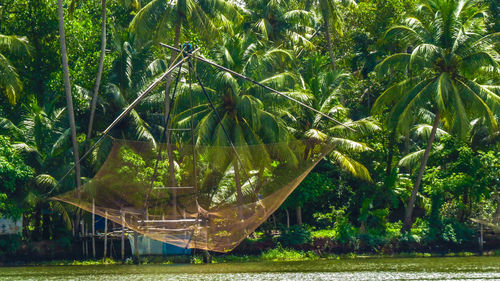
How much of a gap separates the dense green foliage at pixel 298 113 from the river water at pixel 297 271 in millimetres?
2447

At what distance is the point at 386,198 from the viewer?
91.7ft

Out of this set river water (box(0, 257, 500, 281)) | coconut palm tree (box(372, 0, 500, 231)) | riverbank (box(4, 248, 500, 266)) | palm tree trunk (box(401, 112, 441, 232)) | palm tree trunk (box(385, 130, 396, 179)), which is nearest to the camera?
river water (box(0, 257, 500, 281))

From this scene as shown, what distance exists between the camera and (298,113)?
26.8 m

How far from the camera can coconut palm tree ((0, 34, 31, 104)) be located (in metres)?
24.8

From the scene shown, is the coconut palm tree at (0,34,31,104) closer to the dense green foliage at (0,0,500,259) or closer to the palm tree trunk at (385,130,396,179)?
the dense green foliage at (0,0,500,259)

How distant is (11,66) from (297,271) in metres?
12.0

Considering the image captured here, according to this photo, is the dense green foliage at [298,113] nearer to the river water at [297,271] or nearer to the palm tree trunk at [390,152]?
the palm tree trunk at [390,152]

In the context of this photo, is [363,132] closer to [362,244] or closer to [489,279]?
[362,244]

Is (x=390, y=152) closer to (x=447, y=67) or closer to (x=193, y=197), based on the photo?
(x=447, y=67)

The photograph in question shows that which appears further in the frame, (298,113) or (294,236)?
(298,113)

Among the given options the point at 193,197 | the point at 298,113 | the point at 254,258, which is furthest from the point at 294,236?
the point at 193,197

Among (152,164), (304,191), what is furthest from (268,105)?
(152,164)

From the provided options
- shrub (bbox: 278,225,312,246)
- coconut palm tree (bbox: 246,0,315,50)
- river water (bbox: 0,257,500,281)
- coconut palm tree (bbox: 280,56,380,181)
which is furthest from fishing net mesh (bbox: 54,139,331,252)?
coconut palm tree (bbox: 246,0,315,50)

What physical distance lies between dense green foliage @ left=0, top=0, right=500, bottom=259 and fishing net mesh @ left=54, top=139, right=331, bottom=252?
6957 millimetres
